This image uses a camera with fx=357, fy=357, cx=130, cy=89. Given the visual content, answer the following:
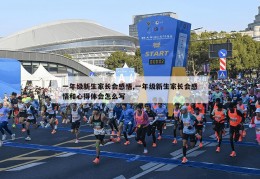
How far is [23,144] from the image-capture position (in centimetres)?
1533

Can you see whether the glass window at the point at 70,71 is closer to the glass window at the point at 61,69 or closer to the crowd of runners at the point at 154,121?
the glass window at the point at 61,69

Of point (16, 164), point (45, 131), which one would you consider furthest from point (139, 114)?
point (45, 131)

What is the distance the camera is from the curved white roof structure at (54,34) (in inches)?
3979

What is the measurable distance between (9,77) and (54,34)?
7918 centimetres

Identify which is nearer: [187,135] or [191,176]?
[191,176]

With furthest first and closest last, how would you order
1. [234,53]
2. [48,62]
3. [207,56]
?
[234,53], [207,56], [48,62]

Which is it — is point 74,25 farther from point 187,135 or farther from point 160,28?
point 187,135

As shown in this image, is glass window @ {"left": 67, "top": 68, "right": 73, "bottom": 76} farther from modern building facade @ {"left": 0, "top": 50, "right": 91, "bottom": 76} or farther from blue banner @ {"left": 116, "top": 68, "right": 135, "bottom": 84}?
blue banner @ {"left": 116, "top": 68, "right": 135, "bottom": 84}

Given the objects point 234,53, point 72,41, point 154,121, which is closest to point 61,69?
point 234,53

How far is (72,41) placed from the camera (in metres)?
107

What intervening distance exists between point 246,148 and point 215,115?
170 centimetres

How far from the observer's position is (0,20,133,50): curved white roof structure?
101062 millimetres

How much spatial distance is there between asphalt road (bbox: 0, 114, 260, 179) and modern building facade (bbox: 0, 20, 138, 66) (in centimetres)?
8629

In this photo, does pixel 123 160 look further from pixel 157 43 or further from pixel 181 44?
pixel 181 44
